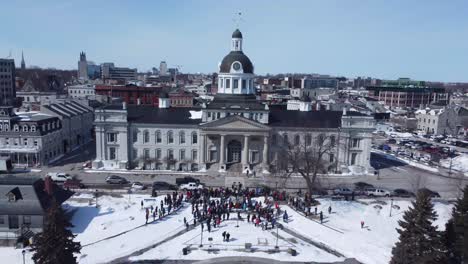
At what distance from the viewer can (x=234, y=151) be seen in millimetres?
56312

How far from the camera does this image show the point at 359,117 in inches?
2186

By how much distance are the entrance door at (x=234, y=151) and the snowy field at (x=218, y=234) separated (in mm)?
18156

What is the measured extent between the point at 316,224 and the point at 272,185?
45.9 feet

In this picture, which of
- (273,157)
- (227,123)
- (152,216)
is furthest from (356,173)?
(152,216)

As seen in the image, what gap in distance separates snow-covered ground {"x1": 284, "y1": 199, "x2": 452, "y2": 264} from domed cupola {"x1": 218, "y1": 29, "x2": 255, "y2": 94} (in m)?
25.6

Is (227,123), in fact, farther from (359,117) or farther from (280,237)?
(280,237)

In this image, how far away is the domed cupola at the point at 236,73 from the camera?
196 ft

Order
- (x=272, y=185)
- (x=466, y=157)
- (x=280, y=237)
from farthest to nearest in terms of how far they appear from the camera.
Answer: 1. (x=466, y=157)
2. (x=272, y=185)
3. (x=280, y=237)

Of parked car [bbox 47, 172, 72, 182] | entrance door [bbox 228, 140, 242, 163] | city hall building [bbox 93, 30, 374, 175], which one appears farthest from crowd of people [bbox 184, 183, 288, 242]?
parked car [bbox 47, 172, 72, 182]

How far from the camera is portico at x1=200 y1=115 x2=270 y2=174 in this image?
178 ft

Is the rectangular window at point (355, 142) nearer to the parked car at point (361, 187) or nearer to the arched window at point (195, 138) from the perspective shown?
the parked car at point (361, 187)

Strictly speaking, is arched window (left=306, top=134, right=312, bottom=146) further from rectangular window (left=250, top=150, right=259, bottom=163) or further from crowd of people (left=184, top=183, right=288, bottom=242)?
crowd of people (left=184, top=183, right=288, bottom=242)

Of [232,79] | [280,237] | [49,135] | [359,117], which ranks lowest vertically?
[280,237]

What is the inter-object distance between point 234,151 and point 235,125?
433 centimetres
